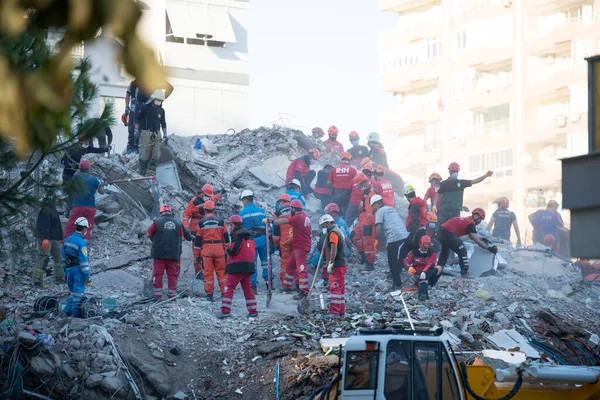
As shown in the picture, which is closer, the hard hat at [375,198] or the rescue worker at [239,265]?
the rescue worker at [239,265]

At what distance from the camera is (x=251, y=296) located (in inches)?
621

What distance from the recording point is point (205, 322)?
15617mm

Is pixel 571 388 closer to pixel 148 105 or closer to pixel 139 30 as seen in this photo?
pixel 139 30

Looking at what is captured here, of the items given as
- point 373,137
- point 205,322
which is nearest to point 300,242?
point 205,322

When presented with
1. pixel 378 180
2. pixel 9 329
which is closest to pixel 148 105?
pixel 378 180

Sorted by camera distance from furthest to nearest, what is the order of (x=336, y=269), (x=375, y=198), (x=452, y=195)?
(x=452, y=195)
(x=375, y=198)
(x=336, y=269)

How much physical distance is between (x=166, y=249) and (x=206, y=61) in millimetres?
23731

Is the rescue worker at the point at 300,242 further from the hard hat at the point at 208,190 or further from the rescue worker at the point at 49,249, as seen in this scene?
the rescue worker at the point at 49,249

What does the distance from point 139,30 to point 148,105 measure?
59.0 feet

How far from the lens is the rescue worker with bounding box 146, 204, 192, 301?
1625 centimetres

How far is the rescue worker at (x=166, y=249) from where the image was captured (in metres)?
16.2

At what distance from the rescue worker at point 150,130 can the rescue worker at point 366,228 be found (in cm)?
502

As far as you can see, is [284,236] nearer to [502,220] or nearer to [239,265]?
[239,265]

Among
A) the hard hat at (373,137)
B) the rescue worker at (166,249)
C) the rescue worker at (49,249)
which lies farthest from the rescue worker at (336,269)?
the hard hat at (373,137)
